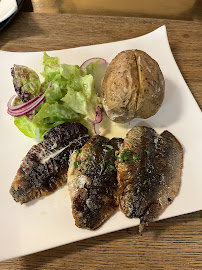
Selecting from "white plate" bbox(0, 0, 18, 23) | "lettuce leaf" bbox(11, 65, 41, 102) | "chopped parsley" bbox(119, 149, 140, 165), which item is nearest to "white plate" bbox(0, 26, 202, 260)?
"lettuce leaf" bbox(11, 65, 41, 102)

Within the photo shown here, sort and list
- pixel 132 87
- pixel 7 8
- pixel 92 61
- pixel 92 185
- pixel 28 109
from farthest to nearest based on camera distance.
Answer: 1. pixel 7 8
2. pixel 92 61
3. pixel 28 109
4. pixel 132 87
5. pixel 92 185

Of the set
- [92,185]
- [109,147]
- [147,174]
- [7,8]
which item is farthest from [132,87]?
[7,8]

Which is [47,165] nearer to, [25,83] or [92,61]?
[25,83]

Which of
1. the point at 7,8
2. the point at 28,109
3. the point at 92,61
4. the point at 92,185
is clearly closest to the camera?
the point at 92,185

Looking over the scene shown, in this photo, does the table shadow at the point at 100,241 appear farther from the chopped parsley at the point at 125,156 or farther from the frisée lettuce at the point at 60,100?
the frisée lettuce at the point at 60,100

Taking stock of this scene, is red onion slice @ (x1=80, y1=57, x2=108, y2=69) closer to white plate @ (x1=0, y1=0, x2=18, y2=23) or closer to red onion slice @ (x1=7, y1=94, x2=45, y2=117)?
red onion slice @ (x1=7, y1=94, x2=45, y2=117)

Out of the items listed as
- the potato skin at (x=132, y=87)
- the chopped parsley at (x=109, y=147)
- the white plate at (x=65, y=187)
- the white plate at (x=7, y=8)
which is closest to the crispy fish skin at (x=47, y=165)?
the white plate at (x=65, y=187)

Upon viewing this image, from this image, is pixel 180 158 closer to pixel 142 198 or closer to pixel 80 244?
pixel 142 198
